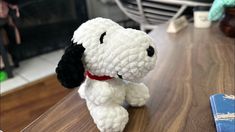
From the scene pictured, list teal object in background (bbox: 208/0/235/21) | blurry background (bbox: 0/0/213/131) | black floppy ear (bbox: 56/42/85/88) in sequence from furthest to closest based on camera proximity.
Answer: blurry background (bbox: 0/0/213/131), teal object in background (bbox: 208/0/235/21), black floppy ear (bbox: 56/42/85/88)

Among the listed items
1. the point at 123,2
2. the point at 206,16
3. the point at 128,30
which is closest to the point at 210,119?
the point at 128,30

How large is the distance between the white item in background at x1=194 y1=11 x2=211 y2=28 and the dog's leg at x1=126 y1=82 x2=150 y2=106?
0.54 metres

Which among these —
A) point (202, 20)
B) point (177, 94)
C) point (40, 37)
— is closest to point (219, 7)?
point (202, 20)

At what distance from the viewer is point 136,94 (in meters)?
0.51

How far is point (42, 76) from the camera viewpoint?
1.68 meters

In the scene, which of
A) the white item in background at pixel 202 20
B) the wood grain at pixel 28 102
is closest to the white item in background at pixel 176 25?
the white item in background at pixel 202 20

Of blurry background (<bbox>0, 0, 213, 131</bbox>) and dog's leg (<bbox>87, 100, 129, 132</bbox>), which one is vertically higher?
dog's leg (<bbox>87, 100, 129, 132</bbox>)

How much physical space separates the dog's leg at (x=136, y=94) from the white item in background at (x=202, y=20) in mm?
540

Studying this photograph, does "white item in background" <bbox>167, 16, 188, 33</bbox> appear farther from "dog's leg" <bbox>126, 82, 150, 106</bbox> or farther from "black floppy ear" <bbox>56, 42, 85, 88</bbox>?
"black floppy ear" <bbox>56, 42, 85, 88</bbox>

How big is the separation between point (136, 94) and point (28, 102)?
1097 mm

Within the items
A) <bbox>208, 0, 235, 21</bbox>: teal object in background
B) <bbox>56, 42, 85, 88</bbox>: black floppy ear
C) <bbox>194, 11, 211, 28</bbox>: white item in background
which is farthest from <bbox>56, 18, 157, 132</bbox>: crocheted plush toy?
<bbox>194, 11, 211, 28</bbox>: white item in background

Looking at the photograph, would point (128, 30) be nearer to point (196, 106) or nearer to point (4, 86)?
point (196, 106)

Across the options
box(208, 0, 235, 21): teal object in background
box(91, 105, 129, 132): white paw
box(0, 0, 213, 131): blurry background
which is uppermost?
box(208, 0, 235, 21): teal object in background

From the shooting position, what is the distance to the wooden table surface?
0.49 meters
